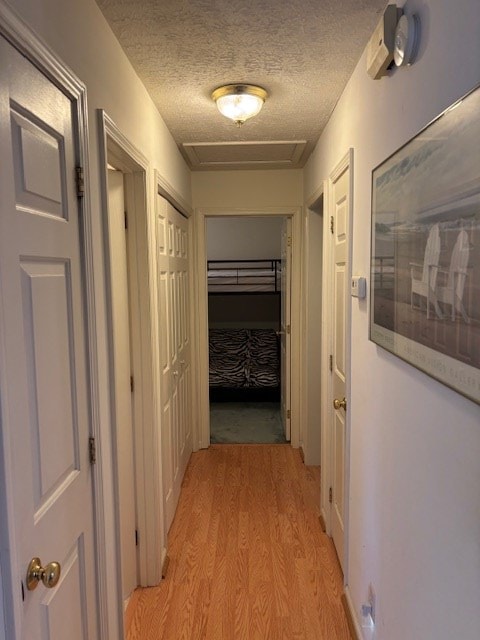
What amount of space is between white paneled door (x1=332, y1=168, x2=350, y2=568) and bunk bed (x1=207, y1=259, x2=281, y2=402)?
2.58 m

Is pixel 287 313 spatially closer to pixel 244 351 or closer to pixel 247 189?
pixel 247 189

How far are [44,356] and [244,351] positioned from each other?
432cm

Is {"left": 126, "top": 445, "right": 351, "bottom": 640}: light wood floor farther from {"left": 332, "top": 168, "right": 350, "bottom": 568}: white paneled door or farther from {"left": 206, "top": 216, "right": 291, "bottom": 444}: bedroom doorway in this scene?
{"left": 206, "top": 216, "right": 291, "bottom": 444}: bedroom doorway

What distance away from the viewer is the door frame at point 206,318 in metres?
3.65

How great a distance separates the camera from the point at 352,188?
191 cm

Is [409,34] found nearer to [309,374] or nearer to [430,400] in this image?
[430,400]

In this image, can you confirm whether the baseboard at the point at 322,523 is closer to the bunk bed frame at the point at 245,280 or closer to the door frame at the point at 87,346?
the door frame at the point at 87,346

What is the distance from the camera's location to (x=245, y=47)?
1.67 meters

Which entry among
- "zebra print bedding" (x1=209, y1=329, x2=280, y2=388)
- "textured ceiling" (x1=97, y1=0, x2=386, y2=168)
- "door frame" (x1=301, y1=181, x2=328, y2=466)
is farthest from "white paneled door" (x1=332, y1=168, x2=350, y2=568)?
"zebra print bedding" (x1=209, y1=329, x2=280, y2=388)

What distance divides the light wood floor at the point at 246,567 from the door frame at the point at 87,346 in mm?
737

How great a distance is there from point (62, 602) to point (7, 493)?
1.56 feet

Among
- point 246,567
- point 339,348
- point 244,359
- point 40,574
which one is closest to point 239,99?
point 339,348

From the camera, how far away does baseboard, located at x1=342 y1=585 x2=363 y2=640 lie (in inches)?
71.8

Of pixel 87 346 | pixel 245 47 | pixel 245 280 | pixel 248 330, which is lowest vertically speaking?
pixel 248 330
